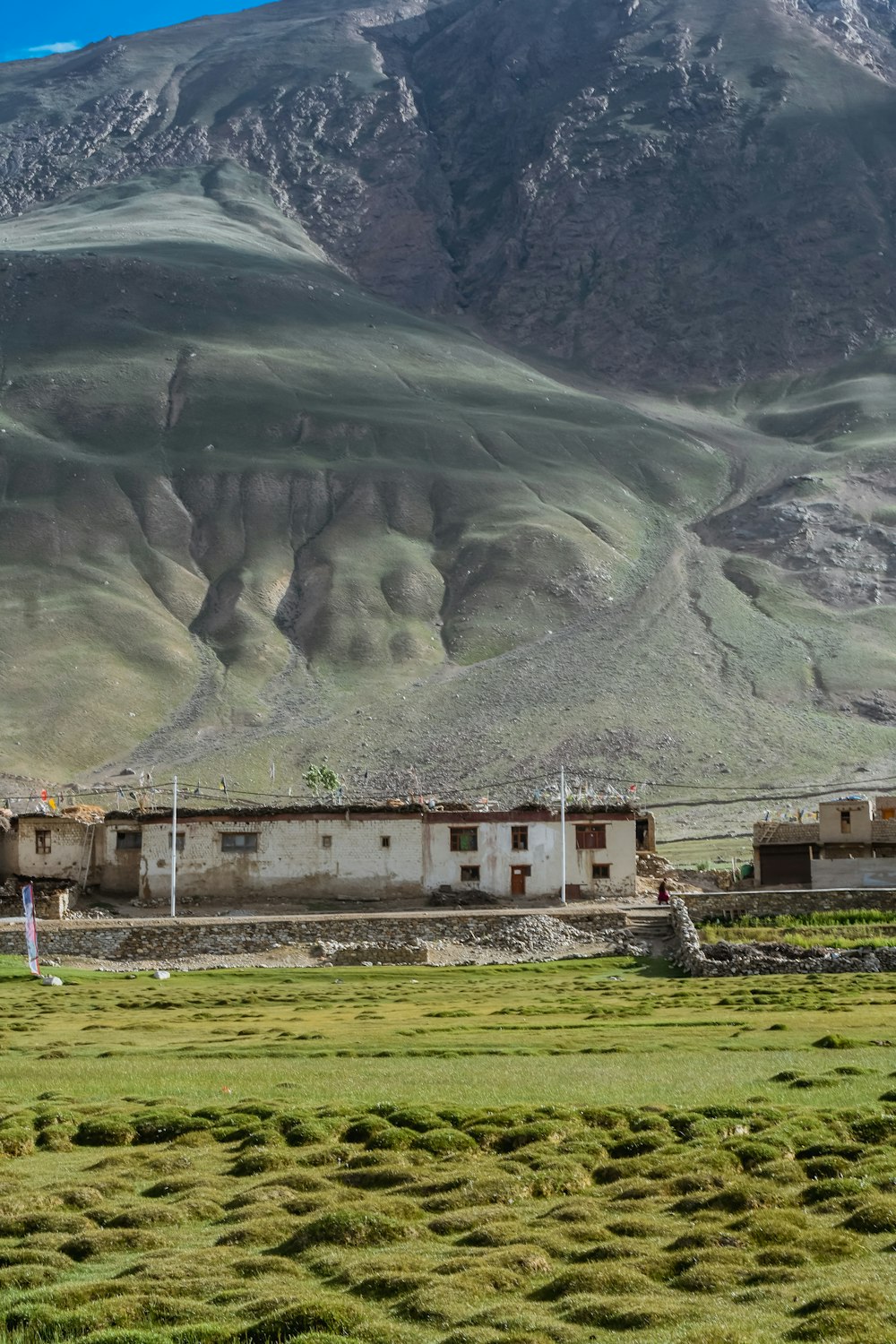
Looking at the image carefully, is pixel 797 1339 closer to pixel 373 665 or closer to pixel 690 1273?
pixel 690 1273

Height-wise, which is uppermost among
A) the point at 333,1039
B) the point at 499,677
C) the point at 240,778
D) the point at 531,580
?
the point at 531,580

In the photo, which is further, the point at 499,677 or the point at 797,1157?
the point at 499,677

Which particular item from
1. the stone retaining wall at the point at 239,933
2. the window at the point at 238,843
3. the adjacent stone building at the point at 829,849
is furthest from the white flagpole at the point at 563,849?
the window at the point at 238,843

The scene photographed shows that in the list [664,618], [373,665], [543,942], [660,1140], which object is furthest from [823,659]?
[660,1140]

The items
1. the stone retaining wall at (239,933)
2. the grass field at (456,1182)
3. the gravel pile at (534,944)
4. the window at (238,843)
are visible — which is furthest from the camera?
the window at (238,843)

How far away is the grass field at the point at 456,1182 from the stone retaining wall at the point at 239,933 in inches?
808

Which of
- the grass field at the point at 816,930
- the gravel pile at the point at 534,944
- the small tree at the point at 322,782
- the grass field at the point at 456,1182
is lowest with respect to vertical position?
the grass field at the point at 456,1182

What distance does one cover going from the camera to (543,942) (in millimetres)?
58000

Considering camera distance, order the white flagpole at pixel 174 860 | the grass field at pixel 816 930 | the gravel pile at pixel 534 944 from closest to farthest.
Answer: the grass field at pixel 816 930 → the gravel pile at pixel 534 944 → the white flagpole at pixel 174 860

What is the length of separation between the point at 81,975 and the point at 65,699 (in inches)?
4353

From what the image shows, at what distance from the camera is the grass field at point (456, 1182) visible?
1367 cm

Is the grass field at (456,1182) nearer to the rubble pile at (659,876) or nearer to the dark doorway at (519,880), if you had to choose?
the dark doorway at (519,880)

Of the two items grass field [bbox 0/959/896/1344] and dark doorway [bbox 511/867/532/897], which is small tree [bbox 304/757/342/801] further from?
grass field [bbox 0/959/896/1344]

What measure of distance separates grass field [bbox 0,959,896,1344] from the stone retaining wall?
808 inches
